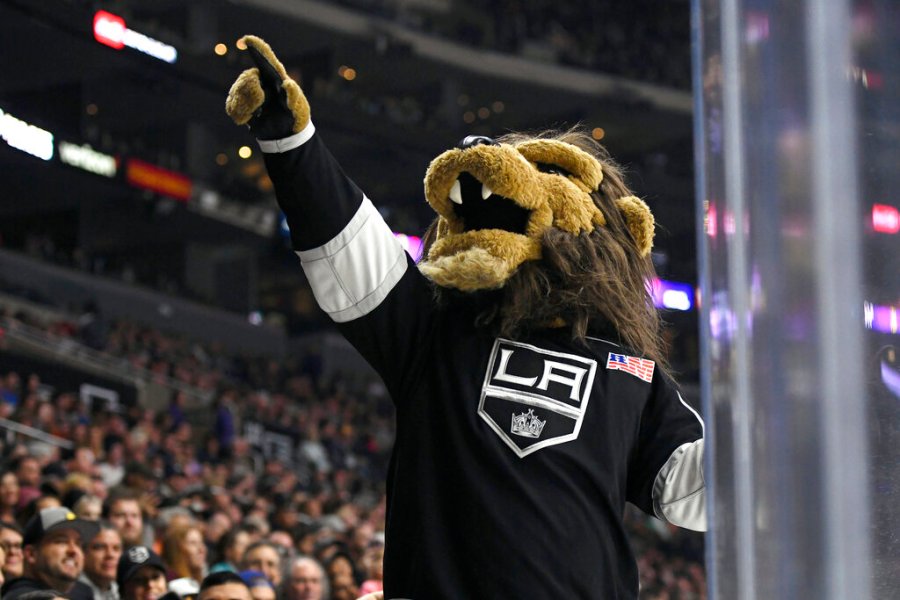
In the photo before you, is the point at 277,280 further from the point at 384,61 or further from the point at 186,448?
the point at 186,448

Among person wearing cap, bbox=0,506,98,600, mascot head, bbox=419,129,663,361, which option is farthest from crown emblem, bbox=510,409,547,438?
person wearing cap, bbox=0,506,98,600

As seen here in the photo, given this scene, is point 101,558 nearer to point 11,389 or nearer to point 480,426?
point 480,426

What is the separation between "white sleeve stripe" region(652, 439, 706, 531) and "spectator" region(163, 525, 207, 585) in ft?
10.0

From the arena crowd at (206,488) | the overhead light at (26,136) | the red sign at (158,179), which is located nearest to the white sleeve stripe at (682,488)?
the arena crowd at (206,488)

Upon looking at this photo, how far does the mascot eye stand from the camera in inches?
81.0

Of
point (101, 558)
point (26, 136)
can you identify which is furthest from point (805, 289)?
point (26, 136)

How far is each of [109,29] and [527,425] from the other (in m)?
14.3

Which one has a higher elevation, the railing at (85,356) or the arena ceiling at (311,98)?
the arena ceiling at (311,98)

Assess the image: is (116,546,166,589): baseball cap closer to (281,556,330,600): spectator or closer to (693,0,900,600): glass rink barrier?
(281,556,330,600): spectator

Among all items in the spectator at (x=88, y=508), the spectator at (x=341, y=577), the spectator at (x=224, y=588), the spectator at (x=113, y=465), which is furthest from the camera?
the spectator at (x=113, y=465)

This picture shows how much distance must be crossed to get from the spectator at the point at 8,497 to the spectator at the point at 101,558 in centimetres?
152

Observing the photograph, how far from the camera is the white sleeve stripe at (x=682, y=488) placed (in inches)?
75.5

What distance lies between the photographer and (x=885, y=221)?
55cm

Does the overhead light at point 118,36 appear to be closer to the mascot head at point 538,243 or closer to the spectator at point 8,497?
the spectator at point 8,497
